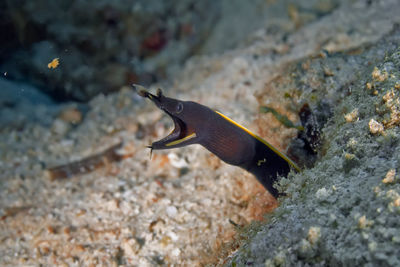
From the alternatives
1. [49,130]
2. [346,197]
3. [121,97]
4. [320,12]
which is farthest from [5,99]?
[320,12]

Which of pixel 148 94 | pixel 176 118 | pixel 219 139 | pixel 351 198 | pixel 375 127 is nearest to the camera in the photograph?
pixel 351 198

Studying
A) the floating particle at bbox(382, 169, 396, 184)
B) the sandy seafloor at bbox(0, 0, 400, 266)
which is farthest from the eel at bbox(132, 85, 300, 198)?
the floating particle at bbox(382, 169, 396, 184)

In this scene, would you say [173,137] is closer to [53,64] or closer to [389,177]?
[389,177]

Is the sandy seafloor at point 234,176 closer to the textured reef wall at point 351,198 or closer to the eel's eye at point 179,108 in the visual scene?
the textured reef wall at point 351,198

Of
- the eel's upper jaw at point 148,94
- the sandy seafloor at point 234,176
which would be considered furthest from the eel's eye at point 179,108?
the sandy seafloor at point 234,176

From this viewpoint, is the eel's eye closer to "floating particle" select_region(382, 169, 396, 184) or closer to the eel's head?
the eel's head

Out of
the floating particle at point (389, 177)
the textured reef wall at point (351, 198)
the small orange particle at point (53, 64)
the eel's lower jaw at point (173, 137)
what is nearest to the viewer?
the textured reef wall at point (351, 198)

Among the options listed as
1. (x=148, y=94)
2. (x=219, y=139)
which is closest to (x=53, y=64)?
(x=148, y=94)
